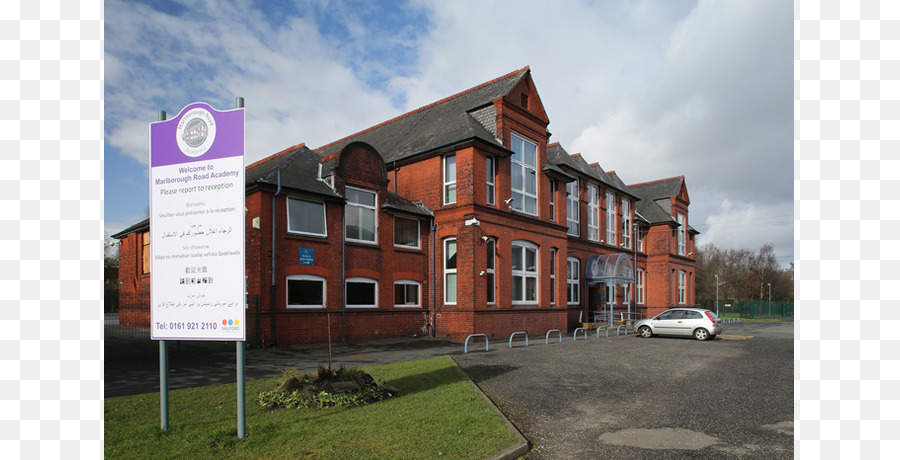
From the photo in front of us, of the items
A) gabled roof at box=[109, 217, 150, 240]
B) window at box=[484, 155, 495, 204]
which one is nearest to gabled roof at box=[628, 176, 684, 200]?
window at box=[484, 155, 495, 204]

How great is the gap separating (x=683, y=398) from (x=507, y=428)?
4.33 m

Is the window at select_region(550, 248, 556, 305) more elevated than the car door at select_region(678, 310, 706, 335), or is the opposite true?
the window at select_region(550, 248, 556, 305)

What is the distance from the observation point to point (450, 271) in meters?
21.1

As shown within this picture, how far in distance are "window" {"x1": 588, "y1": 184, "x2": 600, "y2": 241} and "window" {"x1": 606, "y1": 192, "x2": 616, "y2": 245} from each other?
1.49 metres

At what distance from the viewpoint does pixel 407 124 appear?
27047 mm

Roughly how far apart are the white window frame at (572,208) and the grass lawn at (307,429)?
22.1m

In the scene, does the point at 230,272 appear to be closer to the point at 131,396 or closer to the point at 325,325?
the point at 131,396

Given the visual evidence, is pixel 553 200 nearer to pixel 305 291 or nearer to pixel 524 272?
pixel 524 272

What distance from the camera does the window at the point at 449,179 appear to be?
A: 69.2 feet

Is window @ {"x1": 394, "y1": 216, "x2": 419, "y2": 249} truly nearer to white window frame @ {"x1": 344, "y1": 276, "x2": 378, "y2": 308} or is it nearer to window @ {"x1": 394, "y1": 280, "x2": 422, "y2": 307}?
window @ {"x1": 394, "y1": 280, "x2": 422, "y2": 307}

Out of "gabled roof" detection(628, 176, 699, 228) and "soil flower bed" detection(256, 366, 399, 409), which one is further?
"gabled roof" detection(628, 176, 699, 228)

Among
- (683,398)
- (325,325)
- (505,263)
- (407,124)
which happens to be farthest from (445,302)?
(683,398)

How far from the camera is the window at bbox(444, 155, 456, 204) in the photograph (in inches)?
830

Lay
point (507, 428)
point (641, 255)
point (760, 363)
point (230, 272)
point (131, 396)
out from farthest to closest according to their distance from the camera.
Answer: point (641, 255) → point (760, 363) → point (131, 396) → point (507, 428) → point (230, 272)
